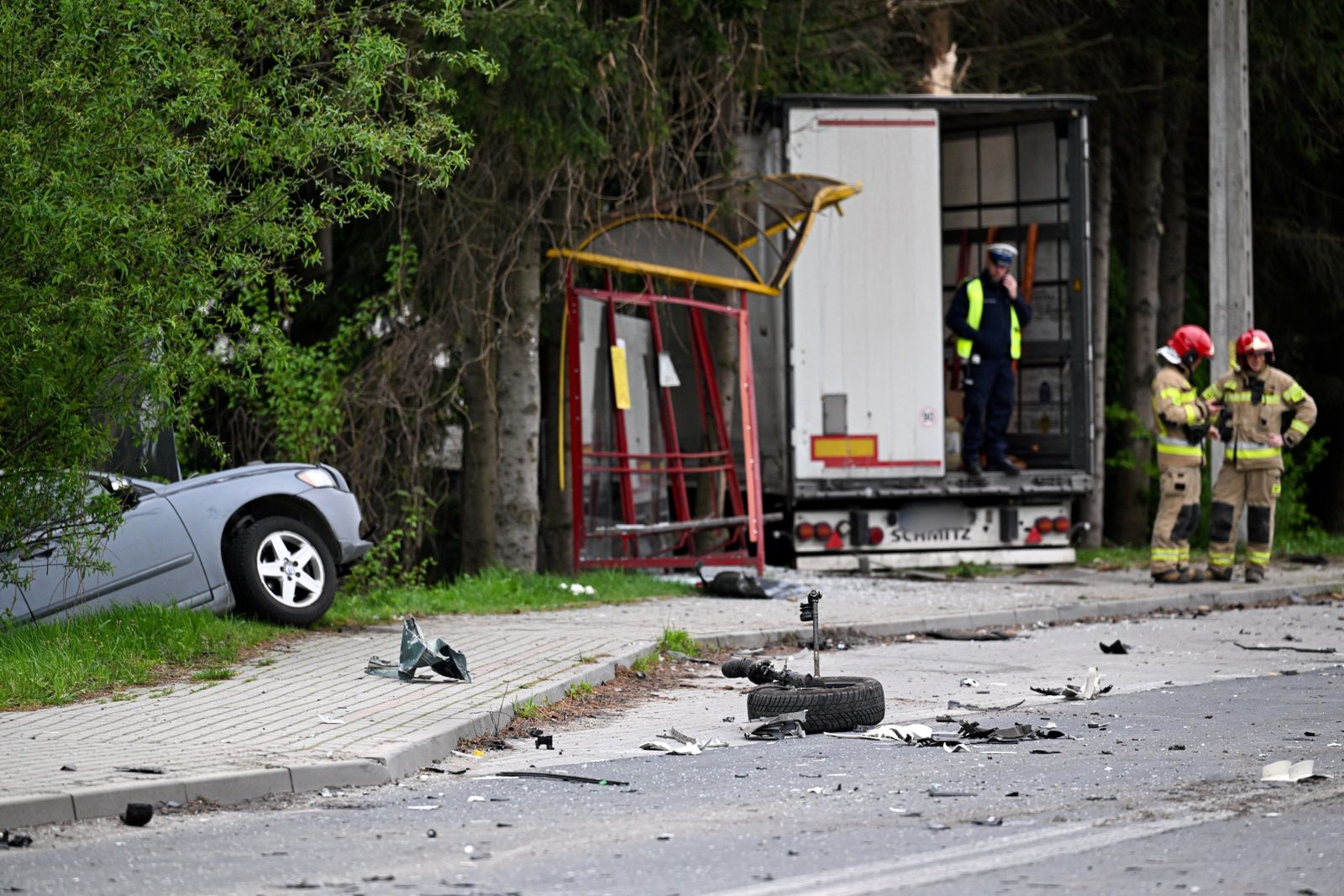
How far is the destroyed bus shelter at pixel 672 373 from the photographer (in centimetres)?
1595

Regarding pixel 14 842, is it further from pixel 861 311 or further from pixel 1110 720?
pixel 861 311

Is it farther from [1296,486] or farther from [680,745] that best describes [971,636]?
[1296,486]

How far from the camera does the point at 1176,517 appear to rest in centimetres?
1667

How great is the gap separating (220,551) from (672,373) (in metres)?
6.28

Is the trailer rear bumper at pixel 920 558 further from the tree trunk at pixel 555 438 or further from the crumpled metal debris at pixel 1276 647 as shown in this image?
the crumpled metal debris at pixel 1276 647

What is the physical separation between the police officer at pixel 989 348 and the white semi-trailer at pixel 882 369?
33 centimetres

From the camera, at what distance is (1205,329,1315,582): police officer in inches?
666

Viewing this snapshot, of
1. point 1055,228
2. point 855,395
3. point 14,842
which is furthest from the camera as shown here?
point 1055,228

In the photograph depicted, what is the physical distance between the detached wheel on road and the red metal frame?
23.9 ft

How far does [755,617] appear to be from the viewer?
522 inches

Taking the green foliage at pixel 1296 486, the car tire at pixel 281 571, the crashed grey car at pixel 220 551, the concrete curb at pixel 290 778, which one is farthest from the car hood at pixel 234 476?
the green foliage at pixel 1296 486

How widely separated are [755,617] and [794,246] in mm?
4557

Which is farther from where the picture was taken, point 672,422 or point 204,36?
point 672,422

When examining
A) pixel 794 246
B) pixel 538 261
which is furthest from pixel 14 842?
pixel 794 246
